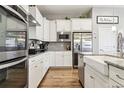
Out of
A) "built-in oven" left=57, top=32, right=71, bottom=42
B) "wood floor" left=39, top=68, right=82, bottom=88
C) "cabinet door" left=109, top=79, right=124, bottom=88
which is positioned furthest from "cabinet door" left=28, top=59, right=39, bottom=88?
"built-in oven" left=57, top=32, right=71, bottom=42

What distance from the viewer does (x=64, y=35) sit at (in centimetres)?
737

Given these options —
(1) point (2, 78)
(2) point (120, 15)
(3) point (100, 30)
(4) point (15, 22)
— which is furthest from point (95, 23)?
(1) point (2, 78)

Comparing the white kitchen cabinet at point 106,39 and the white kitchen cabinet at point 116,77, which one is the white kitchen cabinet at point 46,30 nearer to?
the white kitchen cabinet at point 106,39

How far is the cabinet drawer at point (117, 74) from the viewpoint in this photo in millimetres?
1401

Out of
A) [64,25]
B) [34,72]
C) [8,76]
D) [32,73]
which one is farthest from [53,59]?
[8,76]

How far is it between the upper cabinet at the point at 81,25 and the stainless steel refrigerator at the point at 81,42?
0.19 metres

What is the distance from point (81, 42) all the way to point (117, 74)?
560 centimetres

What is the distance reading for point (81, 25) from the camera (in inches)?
283

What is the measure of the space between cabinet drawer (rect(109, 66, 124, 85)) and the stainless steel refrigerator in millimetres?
5245

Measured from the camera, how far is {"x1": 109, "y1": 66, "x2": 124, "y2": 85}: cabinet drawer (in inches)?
55.1

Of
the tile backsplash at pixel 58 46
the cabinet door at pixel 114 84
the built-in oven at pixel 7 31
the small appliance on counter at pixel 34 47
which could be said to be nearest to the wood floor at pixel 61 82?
the small appliance on counter at pixel 34 47

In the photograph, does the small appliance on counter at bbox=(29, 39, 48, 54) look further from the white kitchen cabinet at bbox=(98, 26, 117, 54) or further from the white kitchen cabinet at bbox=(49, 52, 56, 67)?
the white kitchen cabinet at bbox=(98, 26, 117, 54)

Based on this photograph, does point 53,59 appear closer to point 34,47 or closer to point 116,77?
point 34,47

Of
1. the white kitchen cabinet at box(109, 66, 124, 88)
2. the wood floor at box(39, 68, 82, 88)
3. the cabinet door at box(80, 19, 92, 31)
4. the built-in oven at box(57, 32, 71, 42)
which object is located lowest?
the wood floor at box(39, 68, 82, 88)
